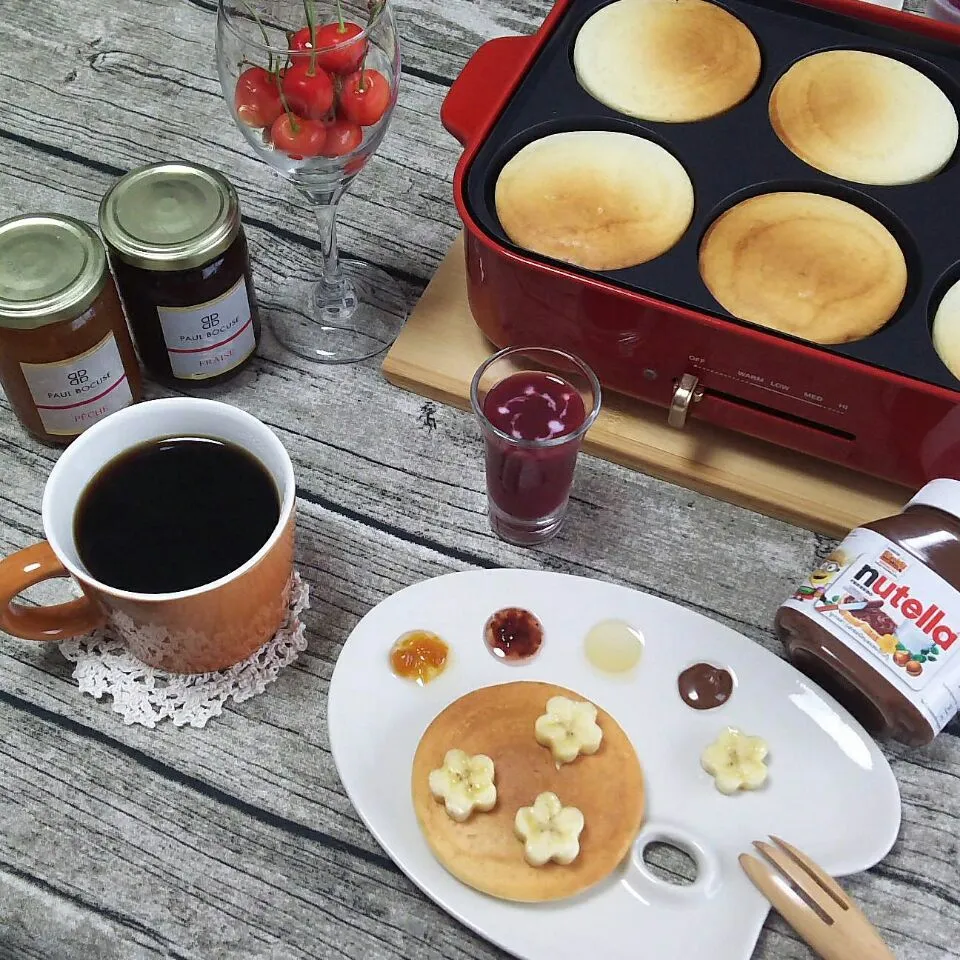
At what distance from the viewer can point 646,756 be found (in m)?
0.84

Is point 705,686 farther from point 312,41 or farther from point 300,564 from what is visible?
point 312,41

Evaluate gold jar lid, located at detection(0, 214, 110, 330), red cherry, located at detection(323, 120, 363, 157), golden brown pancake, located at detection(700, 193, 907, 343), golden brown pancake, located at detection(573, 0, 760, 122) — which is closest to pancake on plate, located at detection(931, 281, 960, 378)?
golden brown pancake, located at detection(700, 193, 907, 343)

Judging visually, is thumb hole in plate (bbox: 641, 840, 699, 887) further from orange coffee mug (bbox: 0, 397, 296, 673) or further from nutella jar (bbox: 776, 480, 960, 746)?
orange coffee mug (bbox: 0, 397, 296, 673)

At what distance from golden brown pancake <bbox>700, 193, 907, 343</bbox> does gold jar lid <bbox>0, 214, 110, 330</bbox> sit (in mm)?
500

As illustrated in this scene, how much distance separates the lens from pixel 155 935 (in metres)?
0.79

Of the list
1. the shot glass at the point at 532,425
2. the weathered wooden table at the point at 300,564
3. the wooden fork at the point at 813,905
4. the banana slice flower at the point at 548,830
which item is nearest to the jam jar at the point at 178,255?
the weathered wooden table at the point at 300,564

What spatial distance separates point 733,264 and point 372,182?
0.44 metres

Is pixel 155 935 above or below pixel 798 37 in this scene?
below

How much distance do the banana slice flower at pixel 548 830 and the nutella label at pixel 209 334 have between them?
48 centimetres

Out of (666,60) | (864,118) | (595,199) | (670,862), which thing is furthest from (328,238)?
(670,862)

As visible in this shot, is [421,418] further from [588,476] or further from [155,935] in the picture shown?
[155,935]

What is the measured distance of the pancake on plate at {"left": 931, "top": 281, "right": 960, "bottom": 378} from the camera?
2.94 feet

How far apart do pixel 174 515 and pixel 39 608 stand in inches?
5.0

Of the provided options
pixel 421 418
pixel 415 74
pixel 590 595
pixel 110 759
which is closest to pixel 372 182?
pixel 415 74
